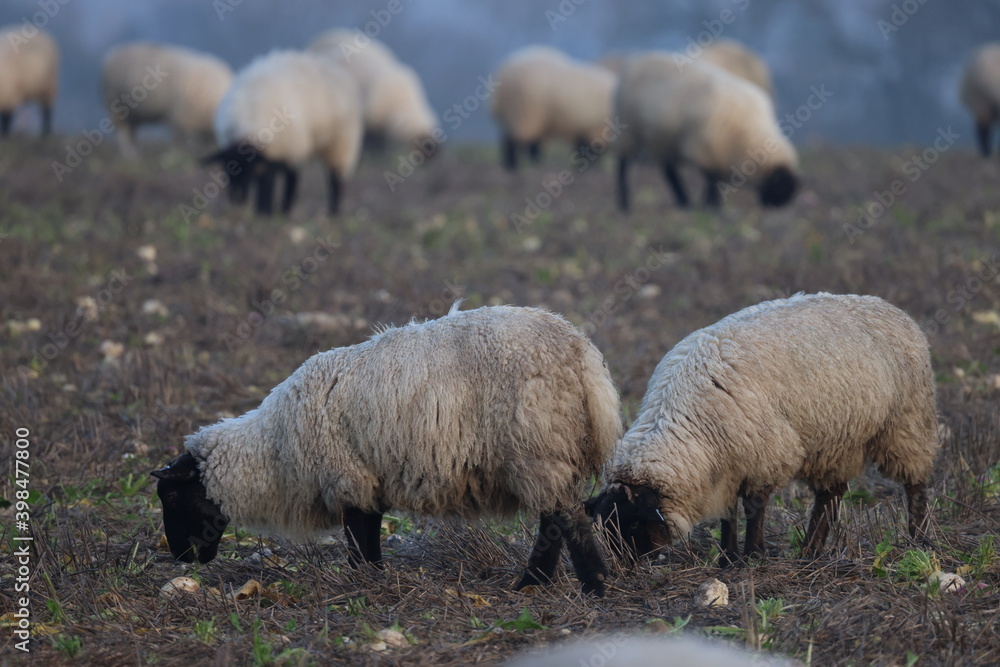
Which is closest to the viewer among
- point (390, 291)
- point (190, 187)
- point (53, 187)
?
point (390, 291)

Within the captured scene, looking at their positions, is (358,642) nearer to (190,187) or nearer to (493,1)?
(190,187)

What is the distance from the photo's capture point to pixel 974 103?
63.4ft

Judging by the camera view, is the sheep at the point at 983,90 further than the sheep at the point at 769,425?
Yes

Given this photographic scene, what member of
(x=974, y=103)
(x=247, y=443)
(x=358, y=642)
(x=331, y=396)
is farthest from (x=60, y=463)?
(x=974, y=103)

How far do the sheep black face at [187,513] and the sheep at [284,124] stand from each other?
7.46m

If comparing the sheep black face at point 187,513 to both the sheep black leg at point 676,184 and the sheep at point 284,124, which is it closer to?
the sheep at point 284,124

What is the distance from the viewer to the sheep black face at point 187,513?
433 centimetres

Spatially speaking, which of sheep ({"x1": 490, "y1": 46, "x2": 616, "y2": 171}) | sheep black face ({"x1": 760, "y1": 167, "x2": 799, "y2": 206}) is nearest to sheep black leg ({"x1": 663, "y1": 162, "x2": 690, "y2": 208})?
sheep black face ({"x1": 760, "y1": 167, "x2": 799, "y2": 206})

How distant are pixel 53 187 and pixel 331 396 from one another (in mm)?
9144

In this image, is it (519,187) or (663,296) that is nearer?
(663,296)
